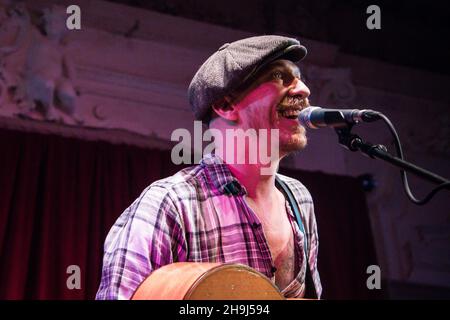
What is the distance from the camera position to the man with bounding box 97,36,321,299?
1.75 meters

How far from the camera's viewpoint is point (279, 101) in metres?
1.99

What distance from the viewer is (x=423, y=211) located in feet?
18.0

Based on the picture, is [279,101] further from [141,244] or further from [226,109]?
[141,244]

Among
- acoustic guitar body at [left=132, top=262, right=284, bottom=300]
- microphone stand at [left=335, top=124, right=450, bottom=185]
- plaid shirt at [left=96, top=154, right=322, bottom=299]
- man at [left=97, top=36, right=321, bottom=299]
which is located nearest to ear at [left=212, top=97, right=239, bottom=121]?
man at [left=97, top=36, right=321, bottom=299]

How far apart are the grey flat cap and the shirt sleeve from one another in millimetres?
399

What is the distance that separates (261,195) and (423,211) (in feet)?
12.9

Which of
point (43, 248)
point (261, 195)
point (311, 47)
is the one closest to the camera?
point (261, 195)

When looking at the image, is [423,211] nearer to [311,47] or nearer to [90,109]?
[311,47]

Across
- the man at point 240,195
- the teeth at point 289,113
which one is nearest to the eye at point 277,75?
the man at point 240,195

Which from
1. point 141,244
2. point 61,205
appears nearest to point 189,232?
point 141,244

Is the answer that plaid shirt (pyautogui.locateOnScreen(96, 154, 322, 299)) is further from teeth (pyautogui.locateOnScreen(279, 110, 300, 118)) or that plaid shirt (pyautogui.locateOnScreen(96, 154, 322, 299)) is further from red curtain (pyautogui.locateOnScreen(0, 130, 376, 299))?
red curtain (pyautogui.locateOnScreen(0, 130, 376, 299))

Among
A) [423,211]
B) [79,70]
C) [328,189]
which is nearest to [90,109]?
[79,70]

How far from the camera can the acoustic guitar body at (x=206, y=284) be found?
52.9 inches

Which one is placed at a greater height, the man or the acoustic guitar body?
the man
